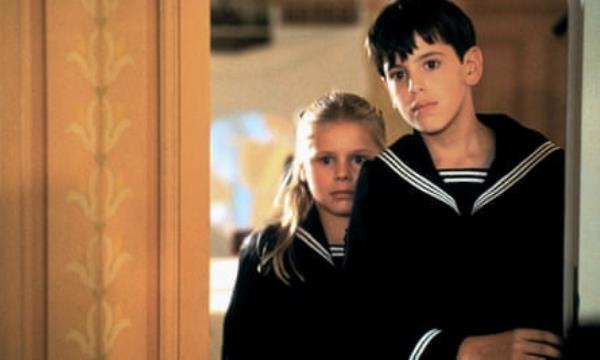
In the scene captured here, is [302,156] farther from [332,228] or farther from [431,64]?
[431,64]

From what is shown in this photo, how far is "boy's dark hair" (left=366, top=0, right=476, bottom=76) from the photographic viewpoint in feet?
5.68

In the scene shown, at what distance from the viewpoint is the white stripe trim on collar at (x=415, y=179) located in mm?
1734

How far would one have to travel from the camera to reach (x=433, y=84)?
174 centimetres

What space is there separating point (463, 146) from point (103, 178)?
606 mm

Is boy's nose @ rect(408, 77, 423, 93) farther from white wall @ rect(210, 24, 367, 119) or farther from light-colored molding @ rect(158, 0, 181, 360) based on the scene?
light-colored molding @ rect(158, 0, 181, 360)

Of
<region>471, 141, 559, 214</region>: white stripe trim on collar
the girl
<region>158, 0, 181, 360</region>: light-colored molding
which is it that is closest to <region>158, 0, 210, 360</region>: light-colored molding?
<region>158, 0, 181, 360</region>: light-colored molding

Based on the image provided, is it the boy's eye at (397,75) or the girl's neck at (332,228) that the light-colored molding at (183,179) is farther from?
the boy's eye at (397,75)

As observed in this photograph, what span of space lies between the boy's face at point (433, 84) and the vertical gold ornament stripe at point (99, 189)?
0.46 metres

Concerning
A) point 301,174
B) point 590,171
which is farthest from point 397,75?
point 590,171

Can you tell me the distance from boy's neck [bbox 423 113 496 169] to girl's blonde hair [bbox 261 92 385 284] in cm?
9

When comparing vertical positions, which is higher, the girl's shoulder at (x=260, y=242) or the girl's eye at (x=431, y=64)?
the girl's eye at (x=431, y=64)

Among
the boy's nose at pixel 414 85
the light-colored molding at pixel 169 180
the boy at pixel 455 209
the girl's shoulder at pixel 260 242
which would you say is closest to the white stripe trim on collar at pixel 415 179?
the boy at pixel 455 209

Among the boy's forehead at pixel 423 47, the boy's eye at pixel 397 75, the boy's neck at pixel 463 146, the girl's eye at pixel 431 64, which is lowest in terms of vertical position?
the boy's neck at pixel 463 146

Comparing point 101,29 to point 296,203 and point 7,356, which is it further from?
point 7,356
